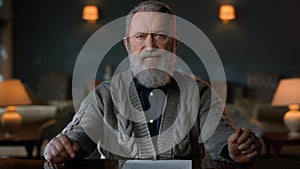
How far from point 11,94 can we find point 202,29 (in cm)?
407

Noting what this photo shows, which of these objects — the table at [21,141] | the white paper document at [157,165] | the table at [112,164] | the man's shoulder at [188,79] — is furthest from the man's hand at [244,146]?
the table at [21,141]

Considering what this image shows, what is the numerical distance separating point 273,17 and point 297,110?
10.7ft

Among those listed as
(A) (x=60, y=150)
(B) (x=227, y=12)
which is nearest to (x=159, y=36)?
(A) (x=60, y=150)

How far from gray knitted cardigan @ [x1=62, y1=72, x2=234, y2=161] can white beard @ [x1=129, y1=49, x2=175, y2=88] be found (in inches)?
1.8

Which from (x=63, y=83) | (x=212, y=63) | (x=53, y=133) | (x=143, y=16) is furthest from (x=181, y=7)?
(x=143, y=16)

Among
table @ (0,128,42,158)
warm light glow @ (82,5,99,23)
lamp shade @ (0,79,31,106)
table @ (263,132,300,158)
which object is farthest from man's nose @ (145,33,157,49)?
warm light glow @ (82,5,99,23)

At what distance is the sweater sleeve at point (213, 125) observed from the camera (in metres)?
1.64

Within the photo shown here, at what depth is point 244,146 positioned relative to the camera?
1469mm

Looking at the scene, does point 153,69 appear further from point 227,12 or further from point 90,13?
point 90,13

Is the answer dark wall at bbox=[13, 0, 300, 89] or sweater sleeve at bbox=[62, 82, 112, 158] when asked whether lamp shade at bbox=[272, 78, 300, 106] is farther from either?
dark wall at bbox=[13, 0, 300, 89]

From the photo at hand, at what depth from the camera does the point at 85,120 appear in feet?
5.65

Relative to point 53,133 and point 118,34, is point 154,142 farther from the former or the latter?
point 118,34

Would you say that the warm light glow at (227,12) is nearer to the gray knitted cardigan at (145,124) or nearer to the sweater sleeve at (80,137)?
the gray knitted cardigan at (145,124)

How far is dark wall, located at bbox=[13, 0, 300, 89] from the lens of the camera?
24.8 ft
